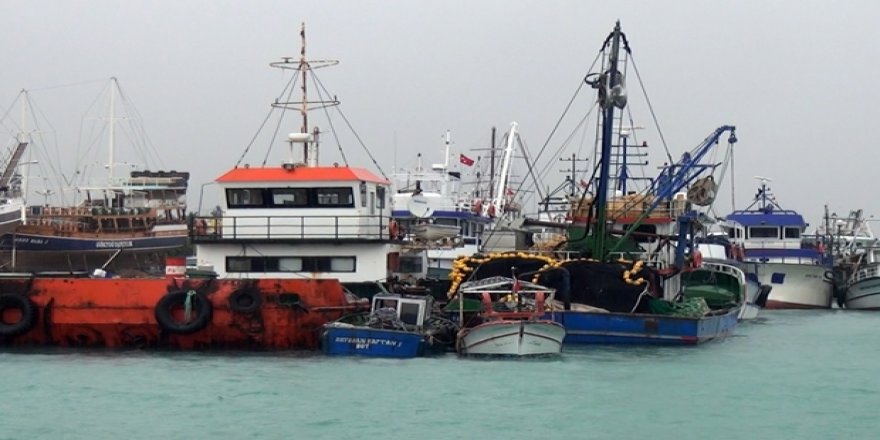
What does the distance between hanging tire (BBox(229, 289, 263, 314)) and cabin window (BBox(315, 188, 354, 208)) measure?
381cm

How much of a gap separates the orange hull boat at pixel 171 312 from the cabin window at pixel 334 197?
10.3 feet

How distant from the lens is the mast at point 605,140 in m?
39.3

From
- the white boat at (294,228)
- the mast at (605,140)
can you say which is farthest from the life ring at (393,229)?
the mast at (605,140)

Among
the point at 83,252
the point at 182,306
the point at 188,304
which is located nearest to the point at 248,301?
the point at 188,304

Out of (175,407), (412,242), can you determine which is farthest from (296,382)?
(412,242)

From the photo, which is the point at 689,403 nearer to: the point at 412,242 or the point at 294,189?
the point at 294,189

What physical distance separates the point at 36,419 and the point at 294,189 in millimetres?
11824

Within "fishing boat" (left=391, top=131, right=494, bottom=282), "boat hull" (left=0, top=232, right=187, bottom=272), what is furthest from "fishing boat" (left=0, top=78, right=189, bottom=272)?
"fishing boat" (left=391, top=131, right=494, bottom=282)

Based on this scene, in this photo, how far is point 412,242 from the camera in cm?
4066

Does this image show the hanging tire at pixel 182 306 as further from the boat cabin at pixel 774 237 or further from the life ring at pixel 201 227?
the boat cabin at pixel 774 237

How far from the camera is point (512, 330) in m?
30.9

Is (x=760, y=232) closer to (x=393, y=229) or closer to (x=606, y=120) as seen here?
(x=606, y=120)

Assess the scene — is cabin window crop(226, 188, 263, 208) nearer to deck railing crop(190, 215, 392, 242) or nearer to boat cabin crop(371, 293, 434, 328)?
deck railing crop(190, 215, 392, 242)

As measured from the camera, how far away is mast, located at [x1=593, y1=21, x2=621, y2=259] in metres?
39.3
